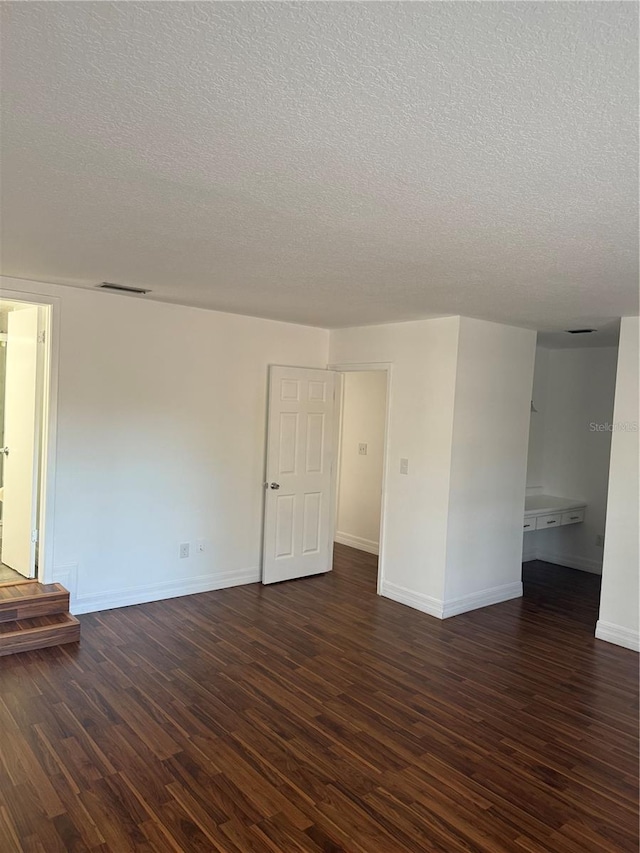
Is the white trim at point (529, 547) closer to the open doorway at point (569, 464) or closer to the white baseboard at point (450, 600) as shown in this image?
the open doorway at point (569, 464)

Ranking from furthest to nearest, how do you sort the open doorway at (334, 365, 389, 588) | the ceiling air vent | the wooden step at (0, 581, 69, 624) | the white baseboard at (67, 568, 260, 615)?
the open doorway at (334, 365, 389, 588)
the white baseboard at (67, 568, 260, 615)
the ceiling air vent
the wooden step at (0, 581, 69, 624)

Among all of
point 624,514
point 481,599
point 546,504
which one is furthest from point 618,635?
point 546,504

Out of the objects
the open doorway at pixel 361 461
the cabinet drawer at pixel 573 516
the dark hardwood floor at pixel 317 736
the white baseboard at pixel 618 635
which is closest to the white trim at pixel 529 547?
the cabinet drawer at pixel 573 516

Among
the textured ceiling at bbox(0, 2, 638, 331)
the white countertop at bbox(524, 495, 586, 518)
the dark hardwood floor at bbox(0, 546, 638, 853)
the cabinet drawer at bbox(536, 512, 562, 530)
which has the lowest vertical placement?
the dark hardwood floor at bbox(0, 546, 638, 853)

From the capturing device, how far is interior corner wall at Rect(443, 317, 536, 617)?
15.3ft

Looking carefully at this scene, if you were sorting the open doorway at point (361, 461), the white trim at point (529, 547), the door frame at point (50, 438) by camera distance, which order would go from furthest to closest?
the white trim at point (529, 547) < the open doorway at point (361, 461) < the door frame at point (50, 438)

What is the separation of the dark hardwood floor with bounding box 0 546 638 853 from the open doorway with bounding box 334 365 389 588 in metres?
2.08

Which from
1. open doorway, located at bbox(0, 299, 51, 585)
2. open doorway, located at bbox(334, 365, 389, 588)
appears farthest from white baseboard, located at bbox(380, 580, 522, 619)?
open doorway, located at bbox(0, 299, 51, 585)

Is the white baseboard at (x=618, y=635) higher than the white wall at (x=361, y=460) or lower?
lower

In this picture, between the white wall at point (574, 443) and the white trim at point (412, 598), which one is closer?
the white trim at point (412, 598)

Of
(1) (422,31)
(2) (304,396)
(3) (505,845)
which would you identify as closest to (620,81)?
(1) (422,31)

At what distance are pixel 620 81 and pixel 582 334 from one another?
14.5 ft

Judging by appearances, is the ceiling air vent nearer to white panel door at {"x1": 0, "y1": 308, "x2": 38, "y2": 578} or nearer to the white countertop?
white panel door at {"x1": 0, "y1": 308, "x2": 38, "y2": 578}

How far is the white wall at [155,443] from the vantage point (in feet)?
14.1
